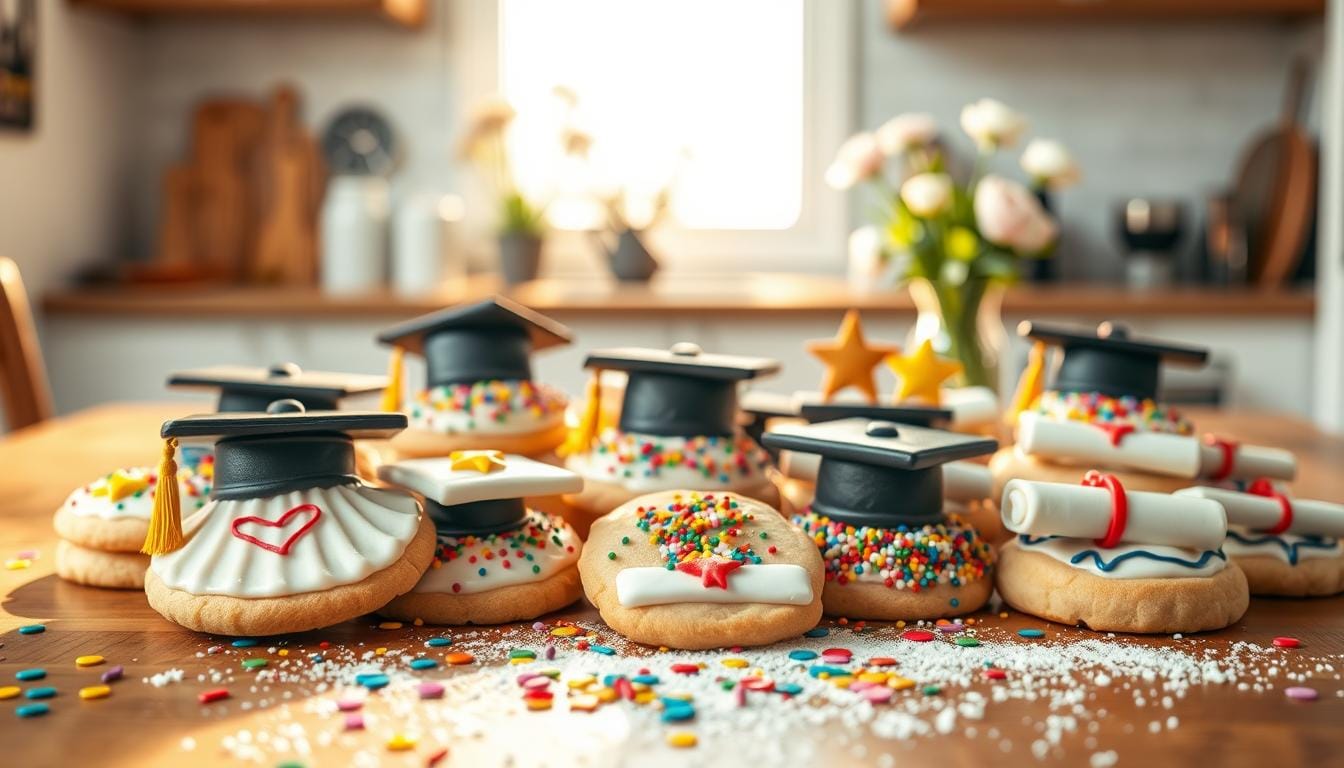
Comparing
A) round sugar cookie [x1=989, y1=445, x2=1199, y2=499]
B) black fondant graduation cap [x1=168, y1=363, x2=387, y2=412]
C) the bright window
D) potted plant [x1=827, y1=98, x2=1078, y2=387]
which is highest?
the bright window

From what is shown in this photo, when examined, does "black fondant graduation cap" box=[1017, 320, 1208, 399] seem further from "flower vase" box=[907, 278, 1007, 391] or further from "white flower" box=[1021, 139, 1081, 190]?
"white flower" box=[1021, 139, 1081, 190]

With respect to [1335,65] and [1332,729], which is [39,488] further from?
[1335,65]

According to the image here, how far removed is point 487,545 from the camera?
3.59 feet

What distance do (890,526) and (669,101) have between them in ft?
9.88

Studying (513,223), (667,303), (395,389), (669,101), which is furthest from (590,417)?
(669,101)

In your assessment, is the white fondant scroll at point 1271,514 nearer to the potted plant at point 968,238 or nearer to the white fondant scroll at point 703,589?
the white fondant scroll at point 703,589

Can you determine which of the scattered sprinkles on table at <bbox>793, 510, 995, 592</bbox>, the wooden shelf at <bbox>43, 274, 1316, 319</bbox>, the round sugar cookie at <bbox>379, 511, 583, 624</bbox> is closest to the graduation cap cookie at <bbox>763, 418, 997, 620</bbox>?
the scattered sprinkles on table at <bbox>793, 510, 995, 592</bbox>

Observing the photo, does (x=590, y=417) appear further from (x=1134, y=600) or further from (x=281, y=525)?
(x=1134, y=600)

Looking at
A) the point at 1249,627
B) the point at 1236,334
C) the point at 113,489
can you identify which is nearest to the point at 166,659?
the point at 113,489

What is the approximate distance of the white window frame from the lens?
380 centimetres

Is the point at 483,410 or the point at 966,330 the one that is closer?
the point at 483,410

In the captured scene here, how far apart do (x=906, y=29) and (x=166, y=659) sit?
324 centimetres

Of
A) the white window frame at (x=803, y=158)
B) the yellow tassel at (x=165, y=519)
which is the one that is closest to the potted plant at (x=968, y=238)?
the yellow tassel at (x=165, y=519)

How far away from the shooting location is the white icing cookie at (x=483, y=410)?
52.7 inches
